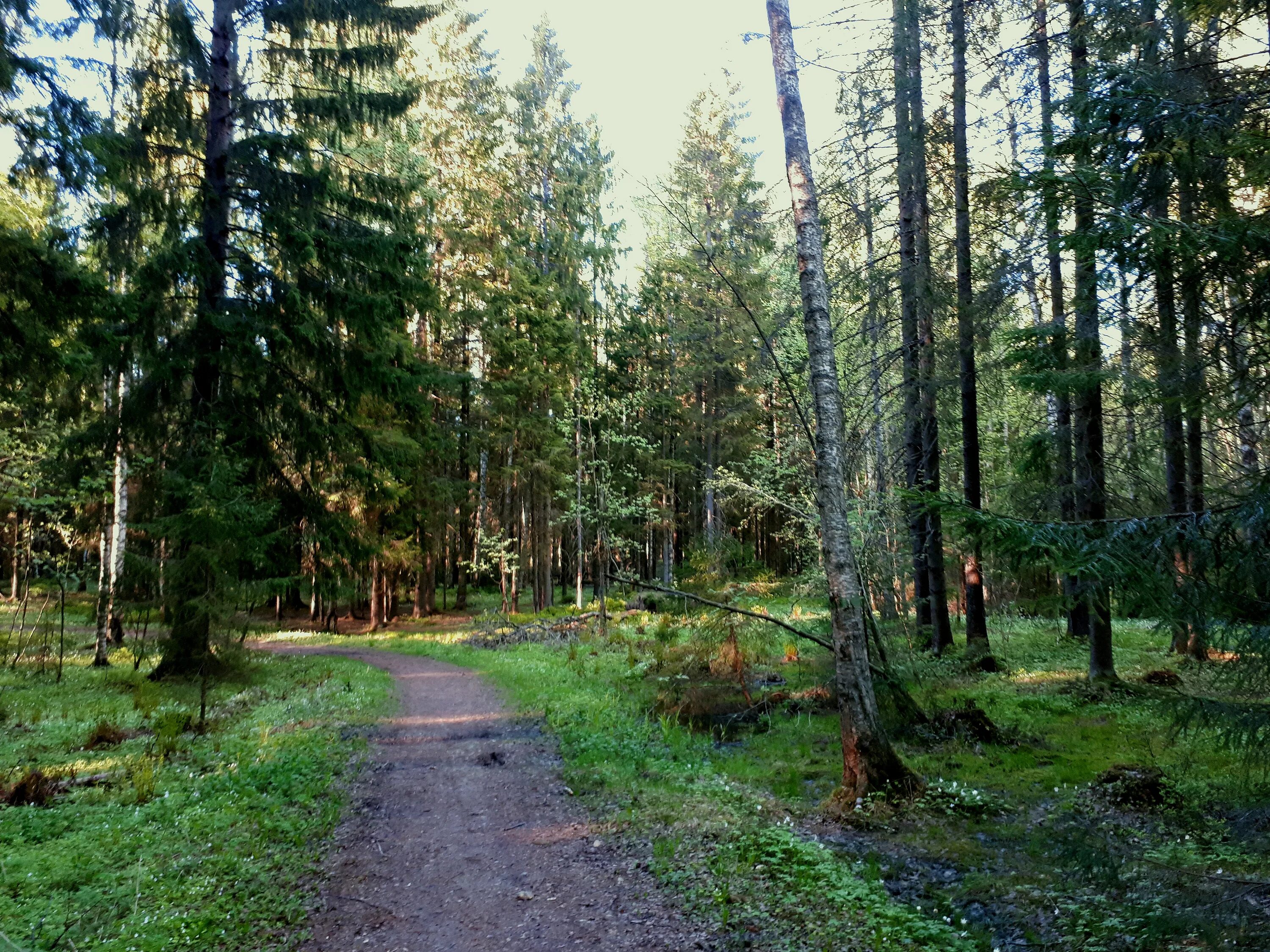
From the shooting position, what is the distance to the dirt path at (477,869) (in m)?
4.59

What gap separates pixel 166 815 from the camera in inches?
239

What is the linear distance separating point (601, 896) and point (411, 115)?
24.5 m

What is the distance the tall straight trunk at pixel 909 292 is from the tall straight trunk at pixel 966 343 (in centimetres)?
75

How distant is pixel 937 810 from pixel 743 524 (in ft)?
56.6

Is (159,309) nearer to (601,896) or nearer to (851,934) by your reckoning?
(601,896)

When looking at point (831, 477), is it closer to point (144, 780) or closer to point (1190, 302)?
point (1190, 302)

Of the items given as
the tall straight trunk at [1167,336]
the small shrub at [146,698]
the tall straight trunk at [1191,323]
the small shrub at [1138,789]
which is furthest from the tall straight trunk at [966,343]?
the small shrub at [146,698]

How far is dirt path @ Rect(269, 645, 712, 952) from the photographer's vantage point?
4.59 m

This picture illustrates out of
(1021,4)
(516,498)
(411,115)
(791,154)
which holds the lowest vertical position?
(516,498)

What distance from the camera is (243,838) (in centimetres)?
564

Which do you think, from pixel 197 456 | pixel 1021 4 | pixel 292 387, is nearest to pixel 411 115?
pixel 292 387

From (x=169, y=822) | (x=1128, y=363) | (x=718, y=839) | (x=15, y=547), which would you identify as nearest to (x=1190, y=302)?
(x=718, y=839)

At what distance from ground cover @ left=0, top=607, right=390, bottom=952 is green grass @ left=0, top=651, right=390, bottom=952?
14 millimetres

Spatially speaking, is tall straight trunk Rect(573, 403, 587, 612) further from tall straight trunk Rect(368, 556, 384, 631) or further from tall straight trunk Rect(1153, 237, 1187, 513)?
tall straight trunk Rect(1153, 237, 1187, 513)
